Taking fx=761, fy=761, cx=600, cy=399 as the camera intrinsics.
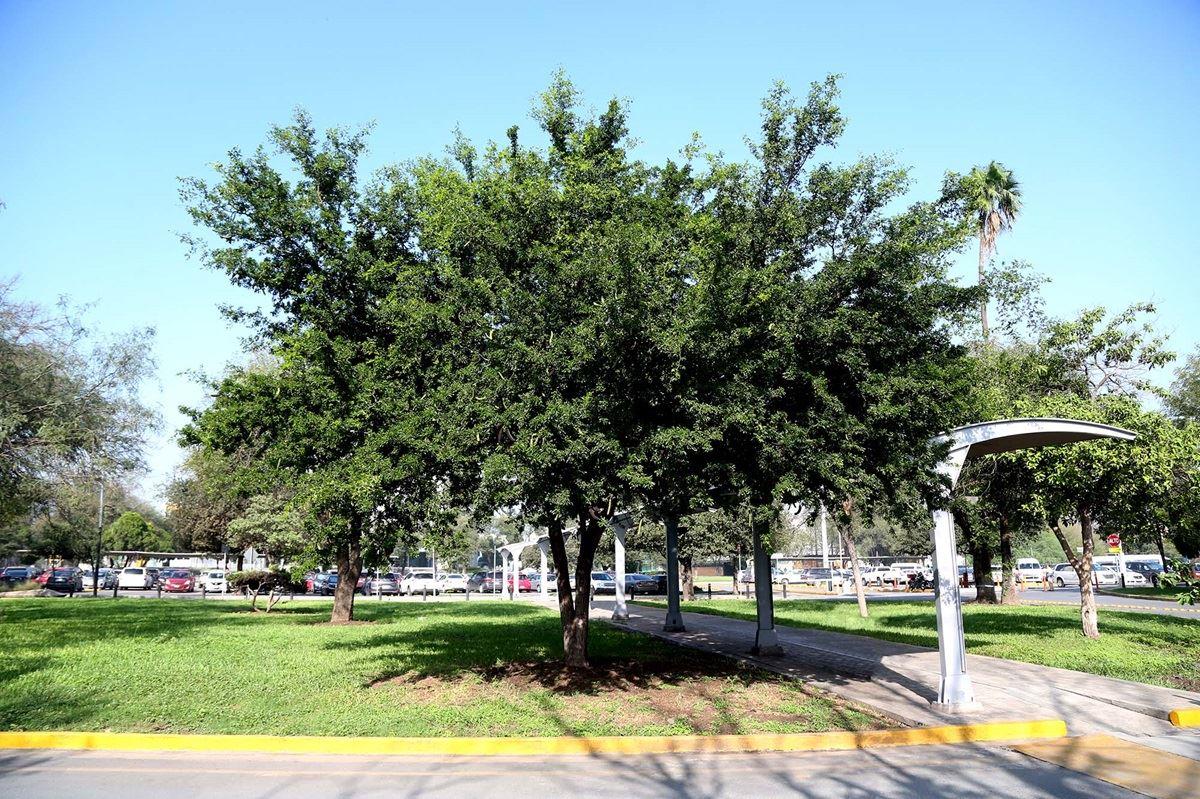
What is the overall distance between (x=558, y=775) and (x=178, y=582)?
153 feet

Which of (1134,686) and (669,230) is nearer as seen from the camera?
(669,230)

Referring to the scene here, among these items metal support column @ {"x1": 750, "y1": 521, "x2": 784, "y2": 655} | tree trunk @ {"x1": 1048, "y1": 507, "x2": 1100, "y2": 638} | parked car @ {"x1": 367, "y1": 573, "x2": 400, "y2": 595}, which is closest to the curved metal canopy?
metal support column @ {"x1": 750, "y1": 521, "x2": 784, "y2": 655}

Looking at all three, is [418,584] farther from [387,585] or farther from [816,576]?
[816,576]

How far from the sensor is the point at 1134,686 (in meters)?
11.7

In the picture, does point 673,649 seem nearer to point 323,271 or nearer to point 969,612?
point 323,271

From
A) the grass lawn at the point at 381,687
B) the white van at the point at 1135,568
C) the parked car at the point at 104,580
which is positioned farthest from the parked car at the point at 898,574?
the parked car at the point at 104,580

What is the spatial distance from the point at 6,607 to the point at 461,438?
28923mm

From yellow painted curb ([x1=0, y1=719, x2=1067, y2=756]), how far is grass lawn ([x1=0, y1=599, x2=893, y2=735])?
1.39 ft

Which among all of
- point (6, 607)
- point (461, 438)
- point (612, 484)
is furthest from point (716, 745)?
point (6, 607)

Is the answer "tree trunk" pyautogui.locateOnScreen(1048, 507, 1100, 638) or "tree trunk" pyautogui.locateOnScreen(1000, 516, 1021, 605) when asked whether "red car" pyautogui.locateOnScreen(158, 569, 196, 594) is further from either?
"tree trunk" pyautogui.locateOnScreen(1048, 507, 1100, 638)

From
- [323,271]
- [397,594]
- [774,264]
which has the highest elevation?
[323,271]

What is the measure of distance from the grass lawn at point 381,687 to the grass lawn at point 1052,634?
19.6ft

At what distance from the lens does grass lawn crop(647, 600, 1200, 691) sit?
13422 millimetres

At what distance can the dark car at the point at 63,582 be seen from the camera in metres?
42.4
